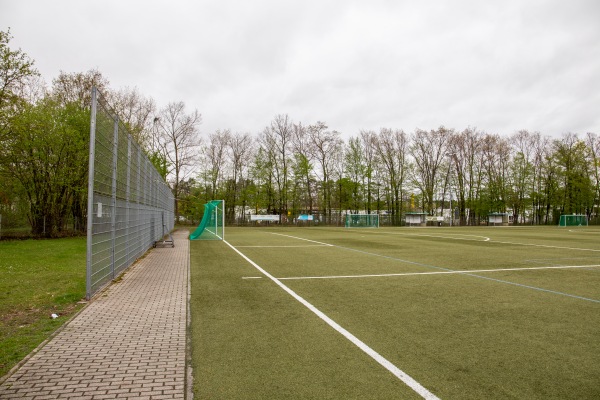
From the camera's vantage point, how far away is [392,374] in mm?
3498

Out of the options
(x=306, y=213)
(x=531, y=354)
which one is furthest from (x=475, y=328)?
(x=306, y=213)

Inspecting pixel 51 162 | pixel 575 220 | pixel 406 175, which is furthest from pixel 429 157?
pixel 51 162

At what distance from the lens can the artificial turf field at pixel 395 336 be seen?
3.28 m

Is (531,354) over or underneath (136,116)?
underneath

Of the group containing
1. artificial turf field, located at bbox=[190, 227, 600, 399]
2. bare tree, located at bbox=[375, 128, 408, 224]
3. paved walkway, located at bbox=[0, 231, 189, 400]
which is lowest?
artificial turf field, located at bbox=[190, 227, 600, 399]

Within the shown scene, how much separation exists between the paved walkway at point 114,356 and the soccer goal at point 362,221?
151 feet

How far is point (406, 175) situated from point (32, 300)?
187ft

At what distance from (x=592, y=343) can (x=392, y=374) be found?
2702mm

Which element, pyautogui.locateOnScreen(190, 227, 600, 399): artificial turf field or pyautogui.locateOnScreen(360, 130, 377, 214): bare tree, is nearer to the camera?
pyautogui.locateOnScreen(190, 227, 600, 399): artificial turf field

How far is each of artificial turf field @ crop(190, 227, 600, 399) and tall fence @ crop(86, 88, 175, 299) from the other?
6.10 feet

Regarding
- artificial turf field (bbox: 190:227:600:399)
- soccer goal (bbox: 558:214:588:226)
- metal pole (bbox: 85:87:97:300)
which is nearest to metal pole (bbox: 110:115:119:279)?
metal pole (bbox: 85:87:97:300)

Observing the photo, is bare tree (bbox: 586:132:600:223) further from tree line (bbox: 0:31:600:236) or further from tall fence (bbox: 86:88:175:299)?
tall fence (bbox: 86:88:175:299)

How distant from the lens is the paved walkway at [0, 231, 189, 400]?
3.17m

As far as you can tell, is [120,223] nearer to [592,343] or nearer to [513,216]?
[592,343]
